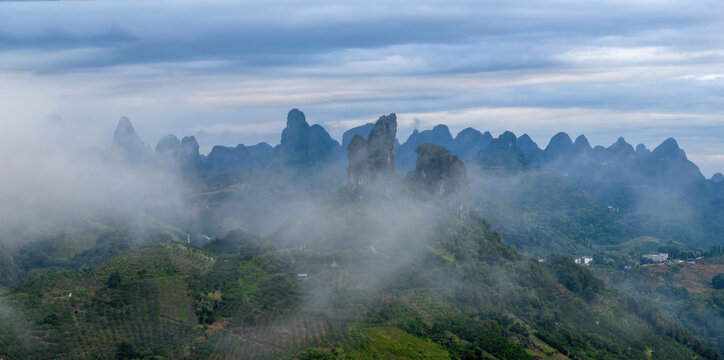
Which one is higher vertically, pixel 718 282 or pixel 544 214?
pixel 544 214

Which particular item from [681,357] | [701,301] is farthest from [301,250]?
[701,301]

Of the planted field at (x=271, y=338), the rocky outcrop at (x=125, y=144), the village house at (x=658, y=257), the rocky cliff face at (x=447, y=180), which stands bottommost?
the village house at (x=658, y=257)

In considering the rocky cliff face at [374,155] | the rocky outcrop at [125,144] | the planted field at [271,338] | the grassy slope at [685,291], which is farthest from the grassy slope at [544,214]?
the rocky outcrop at [125,144]

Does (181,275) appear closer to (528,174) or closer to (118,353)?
(118,353)

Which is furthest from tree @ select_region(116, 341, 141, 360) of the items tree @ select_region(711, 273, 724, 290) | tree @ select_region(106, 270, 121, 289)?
tree @ select_region(711, 273, 724, 290)

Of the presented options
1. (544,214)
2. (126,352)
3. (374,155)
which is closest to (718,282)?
(374,155)

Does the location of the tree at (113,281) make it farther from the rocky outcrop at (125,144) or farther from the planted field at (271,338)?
the rocky outcrop at (125,144)

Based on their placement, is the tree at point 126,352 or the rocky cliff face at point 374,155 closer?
the tree at point 126,352

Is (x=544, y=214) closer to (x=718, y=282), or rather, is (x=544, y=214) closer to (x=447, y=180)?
(x=718, y=282)

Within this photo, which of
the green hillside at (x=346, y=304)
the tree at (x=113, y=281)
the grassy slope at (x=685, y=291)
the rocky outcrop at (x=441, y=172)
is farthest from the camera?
the rocky outcrop at (x=441, y=172)
